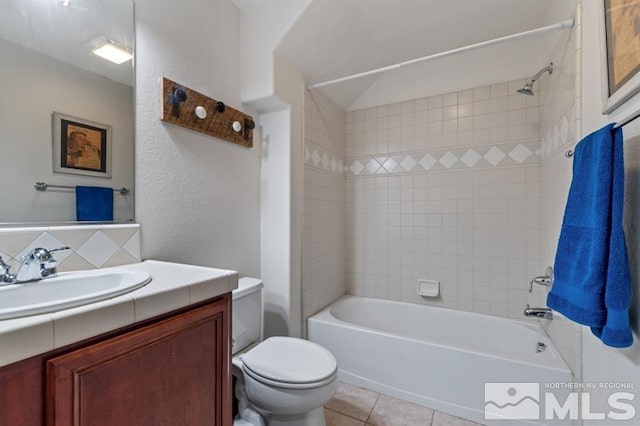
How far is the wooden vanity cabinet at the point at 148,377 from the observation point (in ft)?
1.94

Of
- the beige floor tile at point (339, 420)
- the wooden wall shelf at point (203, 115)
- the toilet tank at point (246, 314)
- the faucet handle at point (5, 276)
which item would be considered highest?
the wooden wall shelf at point (203, 115)

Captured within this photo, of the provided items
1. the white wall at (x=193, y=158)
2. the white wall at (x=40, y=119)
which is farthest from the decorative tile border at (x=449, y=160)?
the white wall at (x=40, y=119)

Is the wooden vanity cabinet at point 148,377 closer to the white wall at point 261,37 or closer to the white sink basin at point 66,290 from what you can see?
the white sink basin at point 66,290

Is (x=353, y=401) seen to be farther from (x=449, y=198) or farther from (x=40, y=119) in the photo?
(x=40, y=119)

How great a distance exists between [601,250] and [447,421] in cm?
129

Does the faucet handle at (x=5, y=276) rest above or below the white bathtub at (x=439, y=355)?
above

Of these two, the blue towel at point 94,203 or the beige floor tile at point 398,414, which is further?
the beige floor tile at point 398,414

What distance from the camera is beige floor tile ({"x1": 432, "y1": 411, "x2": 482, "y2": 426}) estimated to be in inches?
62.9

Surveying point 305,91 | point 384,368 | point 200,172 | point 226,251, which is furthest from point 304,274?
point 305,91

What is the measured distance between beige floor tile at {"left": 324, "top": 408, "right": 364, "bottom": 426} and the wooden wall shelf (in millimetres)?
1742

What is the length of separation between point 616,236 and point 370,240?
1861 mm

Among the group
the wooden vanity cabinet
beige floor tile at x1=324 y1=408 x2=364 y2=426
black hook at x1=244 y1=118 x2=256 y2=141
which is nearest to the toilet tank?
the wooden vanity cabinet

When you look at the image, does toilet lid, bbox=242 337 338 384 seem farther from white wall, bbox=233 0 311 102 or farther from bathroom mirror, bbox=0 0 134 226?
white wall, bbox=233 0 311 102

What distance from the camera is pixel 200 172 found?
161 centimetres
